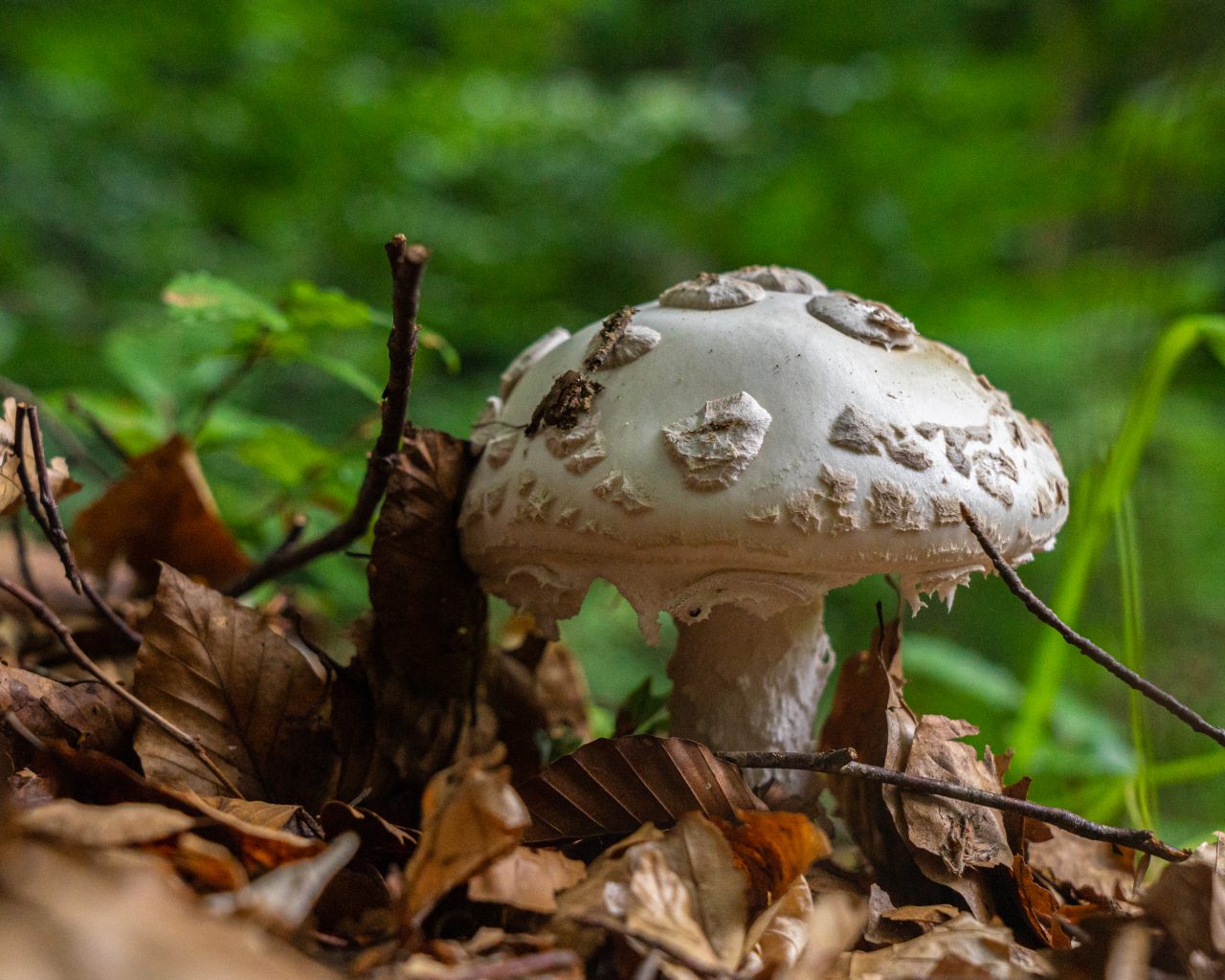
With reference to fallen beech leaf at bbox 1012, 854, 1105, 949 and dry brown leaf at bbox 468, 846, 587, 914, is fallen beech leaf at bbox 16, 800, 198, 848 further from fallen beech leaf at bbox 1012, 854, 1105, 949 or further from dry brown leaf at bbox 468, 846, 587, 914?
fallen beech leaf at bbox 1012, 854, 1105, 949

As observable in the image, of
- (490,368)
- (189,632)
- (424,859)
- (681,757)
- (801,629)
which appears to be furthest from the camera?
(490,368)

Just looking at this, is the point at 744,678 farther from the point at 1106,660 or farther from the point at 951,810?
the point at 1106,660

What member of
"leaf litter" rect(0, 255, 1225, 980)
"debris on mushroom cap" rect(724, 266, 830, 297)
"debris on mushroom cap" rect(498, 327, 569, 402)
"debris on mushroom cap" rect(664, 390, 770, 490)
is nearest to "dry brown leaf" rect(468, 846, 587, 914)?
"leaf litter" rect(0, 255, 1225, 980)

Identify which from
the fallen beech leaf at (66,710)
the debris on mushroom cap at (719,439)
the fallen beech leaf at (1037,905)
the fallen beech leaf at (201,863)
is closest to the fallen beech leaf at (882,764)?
the fallen beech leaf at (1037,905)

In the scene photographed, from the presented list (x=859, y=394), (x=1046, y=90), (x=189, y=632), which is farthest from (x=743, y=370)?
(x=1046, y=90)

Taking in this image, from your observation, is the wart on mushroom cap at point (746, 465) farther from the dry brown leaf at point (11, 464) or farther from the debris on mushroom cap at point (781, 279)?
the dry brown leaf at point (11, 464)

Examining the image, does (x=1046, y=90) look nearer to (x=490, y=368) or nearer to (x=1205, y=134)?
(x=1205, y=134)
